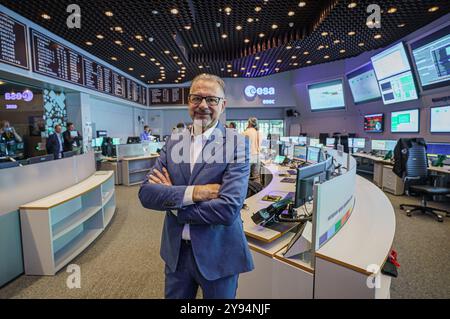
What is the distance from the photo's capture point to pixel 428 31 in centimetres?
443

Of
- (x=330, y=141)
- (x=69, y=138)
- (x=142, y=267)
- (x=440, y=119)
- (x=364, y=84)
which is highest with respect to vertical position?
(x=364, y=84)

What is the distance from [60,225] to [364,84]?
8003 mm

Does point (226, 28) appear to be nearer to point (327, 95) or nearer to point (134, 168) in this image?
point (134, 168)

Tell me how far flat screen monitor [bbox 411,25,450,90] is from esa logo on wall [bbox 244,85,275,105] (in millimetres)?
5875

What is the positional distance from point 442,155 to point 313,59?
465 cm

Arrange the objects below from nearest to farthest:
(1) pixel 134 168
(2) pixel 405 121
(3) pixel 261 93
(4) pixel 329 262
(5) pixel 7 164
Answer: (4) pixel 329 262, (5) pixel 7 164, (2) pixel 405 121, (1) pixel 134 168, (3) pixel 261 93

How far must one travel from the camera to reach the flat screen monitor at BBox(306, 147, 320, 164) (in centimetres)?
370

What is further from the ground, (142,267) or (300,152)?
(300,152)

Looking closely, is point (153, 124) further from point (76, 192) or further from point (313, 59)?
point (76, 192)

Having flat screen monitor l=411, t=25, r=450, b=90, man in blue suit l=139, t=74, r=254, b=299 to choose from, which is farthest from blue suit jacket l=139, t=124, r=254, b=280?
flat screen monitor l=411, t=25, r=450, b=90

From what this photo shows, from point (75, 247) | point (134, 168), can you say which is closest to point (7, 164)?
point (75, 247)

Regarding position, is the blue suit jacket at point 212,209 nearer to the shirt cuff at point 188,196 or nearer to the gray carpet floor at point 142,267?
the shirt cuff at point 188,196

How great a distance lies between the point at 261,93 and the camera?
34.3 ft

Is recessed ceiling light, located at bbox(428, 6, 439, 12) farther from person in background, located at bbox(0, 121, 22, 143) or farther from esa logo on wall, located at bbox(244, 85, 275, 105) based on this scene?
person in background, located at bbox(0, 121, 22, 143)
